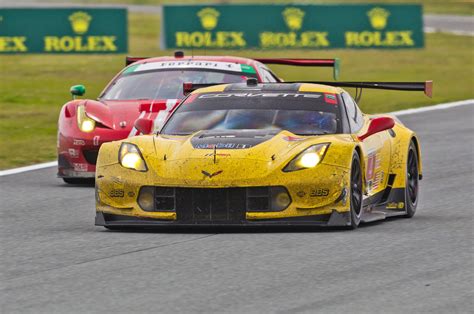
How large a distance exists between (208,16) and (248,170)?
23.9 meters

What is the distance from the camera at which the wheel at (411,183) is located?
11.4 metres

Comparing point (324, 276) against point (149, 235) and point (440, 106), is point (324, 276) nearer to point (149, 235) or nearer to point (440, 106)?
point (149, 235)

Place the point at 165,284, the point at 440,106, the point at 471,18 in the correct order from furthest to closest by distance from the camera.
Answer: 1. the point at 471,18
2. the point at 440,106
3. the point at 165,284

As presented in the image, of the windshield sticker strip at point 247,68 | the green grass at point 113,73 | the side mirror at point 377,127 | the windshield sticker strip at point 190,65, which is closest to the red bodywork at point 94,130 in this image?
the windshield sticker strip at point 190,65

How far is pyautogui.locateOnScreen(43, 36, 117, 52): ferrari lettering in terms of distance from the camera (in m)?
32.4

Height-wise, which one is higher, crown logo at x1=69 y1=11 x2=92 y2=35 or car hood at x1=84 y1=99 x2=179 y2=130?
car hood at x1=84 y1=99 x2=179 y2=130

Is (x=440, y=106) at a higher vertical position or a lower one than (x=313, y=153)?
lower

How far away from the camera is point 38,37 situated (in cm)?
3234

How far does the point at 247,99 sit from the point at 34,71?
22.5 meters

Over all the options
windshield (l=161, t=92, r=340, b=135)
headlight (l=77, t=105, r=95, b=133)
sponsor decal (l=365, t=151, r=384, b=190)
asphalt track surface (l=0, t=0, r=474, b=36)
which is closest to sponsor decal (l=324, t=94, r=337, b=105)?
windshield (l=161, t=92, r=340, b=135)

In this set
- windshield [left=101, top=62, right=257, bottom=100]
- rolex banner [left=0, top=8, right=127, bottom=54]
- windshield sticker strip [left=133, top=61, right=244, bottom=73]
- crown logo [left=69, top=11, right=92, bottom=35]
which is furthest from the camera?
crown logo [left=69, top=11, right=92, bottom=35]

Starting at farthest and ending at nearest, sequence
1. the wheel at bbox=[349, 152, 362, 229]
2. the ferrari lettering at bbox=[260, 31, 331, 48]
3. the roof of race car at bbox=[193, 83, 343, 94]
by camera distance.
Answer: the ferrari lettering at bbox=[260, 31, 331, 48]
the roof of race car at bbox=[193, 83, 343, 94]
the wheel at bbox=[349, 152, 362, 229]

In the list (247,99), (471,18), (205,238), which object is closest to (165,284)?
(205,238)

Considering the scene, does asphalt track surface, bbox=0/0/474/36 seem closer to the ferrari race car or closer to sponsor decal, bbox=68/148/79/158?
sponsor decal, bbox=68/148/79/158
